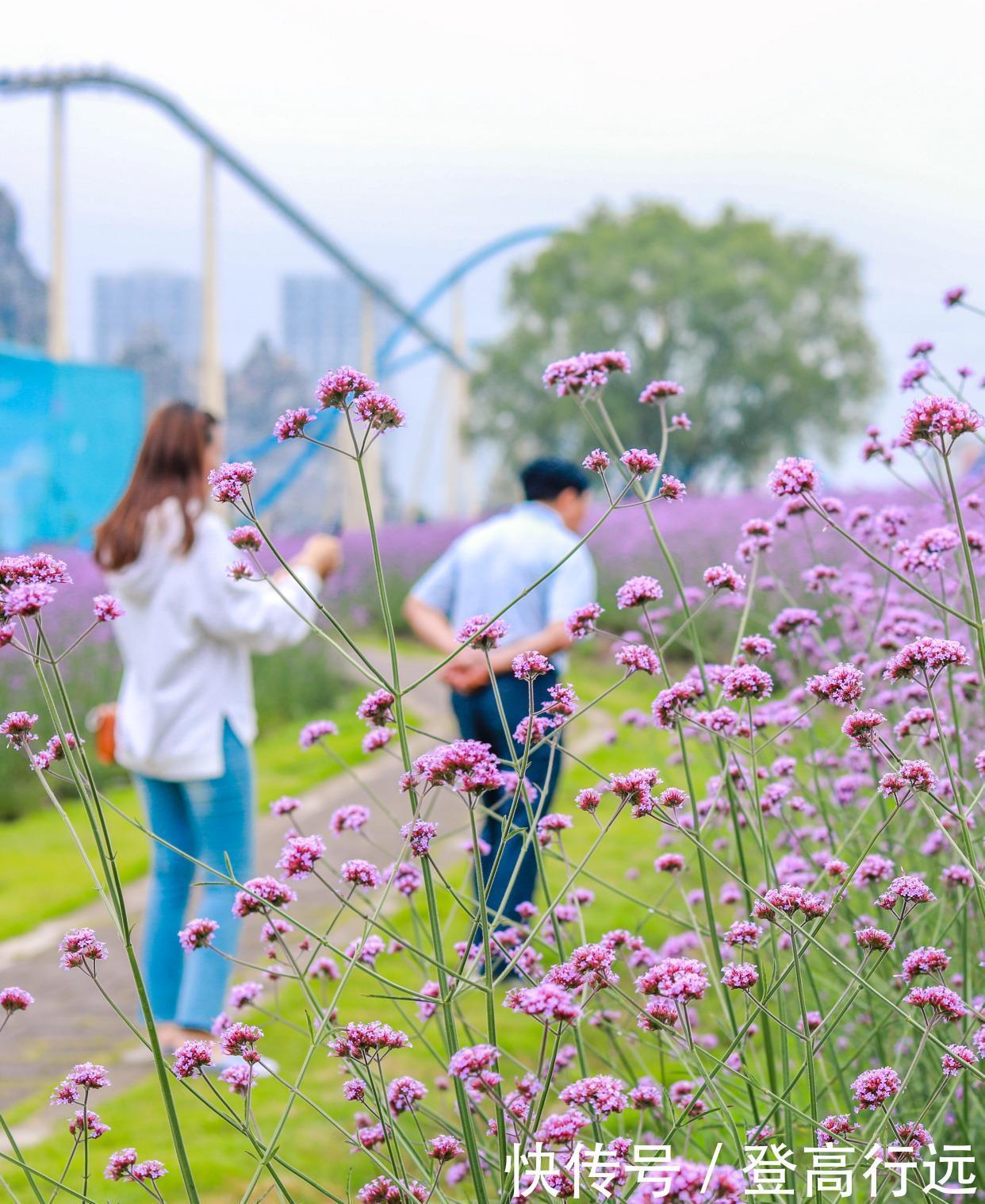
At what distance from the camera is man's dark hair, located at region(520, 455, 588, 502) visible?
4.75 m

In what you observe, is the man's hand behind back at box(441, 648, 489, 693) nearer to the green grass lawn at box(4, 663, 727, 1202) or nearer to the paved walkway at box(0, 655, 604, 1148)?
the paved walkway at box(0, 655, 604, 1148)

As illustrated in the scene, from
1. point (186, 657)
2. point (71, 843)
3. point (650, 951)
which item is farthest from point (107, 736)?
point (71, 843)

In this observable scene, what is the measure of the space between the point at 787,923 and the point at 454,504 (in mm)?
40342

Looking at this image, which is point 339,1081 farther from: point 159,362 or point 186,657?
point 159,362

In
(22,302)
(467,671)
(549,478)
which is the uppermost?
(549,478)

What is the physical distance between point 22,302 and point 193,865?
26769 millimetres

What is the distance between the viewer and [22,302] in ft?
92.7

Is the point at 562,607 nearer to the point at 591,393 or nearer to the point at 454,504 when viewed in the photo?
the point at 591,393

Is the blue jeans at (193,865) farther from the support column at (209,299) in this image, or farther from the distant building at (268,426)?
the distant building at (268,426)

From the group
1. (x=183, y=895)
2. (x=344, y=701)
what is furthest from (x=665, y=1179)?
(x=344, y=701)

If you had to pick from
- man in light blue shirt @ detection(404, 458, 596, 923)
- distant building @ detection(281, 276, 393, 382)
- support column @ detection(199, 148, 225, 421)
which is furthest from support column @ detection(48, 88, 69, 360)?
man in light blue shirt @ detection(404, 458, 596, 923)

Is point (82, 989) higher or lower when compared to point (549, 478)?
lower

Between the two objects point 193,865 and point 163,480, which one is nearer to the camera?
point 163,480

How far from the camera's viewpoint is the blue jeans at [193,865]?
412 cm
